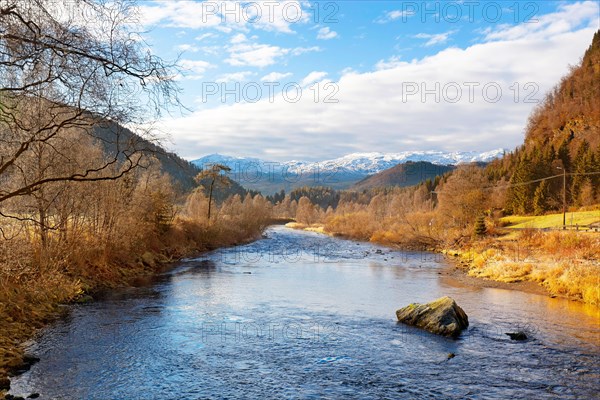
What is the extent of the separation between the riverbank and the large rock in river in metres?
9.06

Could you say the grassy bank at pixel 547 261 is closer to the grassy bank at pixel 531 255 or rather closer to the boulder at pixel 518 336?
the grassy bank at pixel 531 255

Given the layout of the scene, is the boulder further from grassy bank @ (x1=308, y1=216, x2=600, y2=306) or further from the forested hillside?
the forested hillside

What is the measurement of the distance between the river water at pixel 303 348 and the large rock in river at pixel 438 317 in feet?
1.47

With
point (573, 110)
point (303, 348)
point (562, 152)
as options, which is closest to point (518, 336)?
point (303, 348)

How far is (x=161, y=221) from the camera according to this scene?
38812 mm

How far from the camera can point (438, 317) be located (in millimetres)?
15906

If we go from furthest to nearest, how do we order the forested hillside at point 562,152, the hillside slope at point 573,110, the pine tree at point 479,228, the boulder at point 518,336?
the hillside slope at point 573,110 → the forested hillside at point 562,152 → the pine tree at point 479,228 → the boulder at point 518,336

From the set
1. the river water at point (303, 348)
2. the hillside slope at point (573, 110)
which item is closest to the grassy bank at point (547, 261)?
the river water at point (303, 348)

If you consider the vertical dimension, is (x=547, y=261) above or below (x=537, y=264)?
above

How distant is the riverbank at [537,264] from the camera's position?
23312 mm

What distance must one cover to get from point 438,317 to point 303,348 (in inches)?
214

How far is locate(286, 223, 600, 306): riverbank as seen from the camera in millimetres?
23312

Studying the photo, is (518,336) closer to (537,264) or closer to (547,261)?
(537,264)

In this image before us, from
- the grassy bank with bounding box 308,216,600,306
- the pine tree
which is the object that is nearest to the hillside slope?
the grassy bank with bounding box 308,216,600,306
